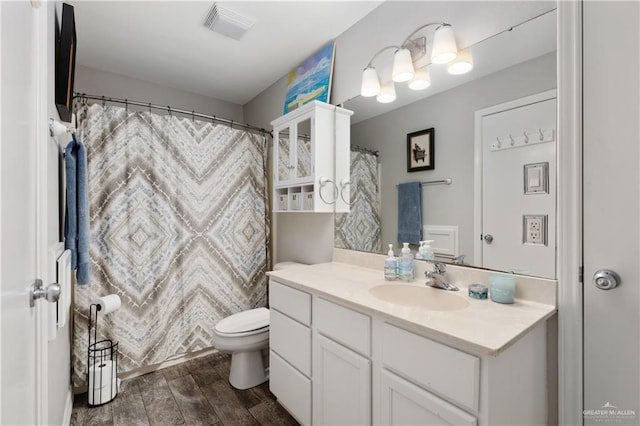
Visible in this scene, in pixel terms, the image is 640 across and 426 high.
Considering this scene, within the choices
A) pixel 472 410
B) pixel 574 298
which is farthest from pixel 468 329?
pixel 574 298

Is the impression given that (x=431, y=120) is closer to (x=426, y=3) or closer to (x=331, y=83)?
(x=426, y=3)

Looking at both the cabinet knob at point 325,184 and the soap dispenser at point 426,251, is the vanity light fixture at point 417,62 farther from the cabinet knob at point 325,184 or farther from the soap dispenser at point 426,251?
the soap dispenser at point 426,251

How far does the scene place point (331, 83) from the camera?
214 cm

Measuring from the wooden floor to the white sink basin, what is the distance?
91cm

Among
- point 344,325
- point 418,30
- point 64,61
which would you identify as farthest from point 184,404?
point 418,30

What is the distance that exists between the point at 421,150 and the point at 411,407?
3.89 ft

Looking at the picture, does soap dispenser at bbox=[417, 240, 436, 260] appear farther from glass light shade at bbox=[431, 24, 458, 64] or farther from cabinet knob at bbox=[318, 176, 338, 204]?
glass light shade at bbox=[431, 24, 458, 64]

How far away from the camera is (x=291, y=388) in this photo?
1.59 metres

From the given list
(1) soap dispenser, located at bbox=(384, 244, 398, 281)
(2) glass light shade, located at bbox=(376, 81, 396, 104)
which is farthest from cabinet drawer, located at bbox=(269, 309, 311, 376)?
(2) glass light shade, located at bbox=(376, 81, 396, 104)

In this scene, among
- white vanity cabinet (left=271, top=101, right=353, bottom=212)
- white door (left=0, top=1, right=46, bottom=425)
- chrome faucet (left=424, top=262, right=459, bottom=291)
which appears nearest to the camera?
white door (left=0, top=1, right=46, bottom=425)

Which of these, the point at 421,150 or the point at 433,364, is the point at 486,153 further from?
the point at 433,364

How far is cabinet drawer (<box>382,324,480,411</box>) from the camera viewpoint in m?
0.87

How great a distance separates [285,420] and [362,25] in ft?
7.99

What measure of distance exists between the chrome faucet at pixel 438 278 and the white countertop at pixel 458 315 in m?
0.03
